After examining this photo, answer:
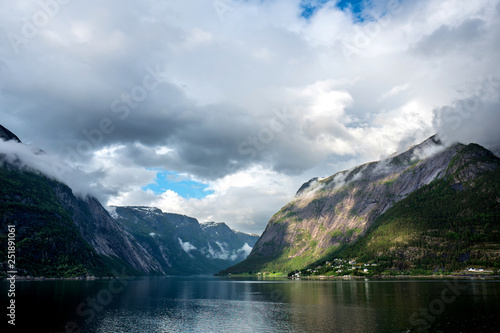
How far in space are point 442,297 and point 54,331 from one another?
107 meters

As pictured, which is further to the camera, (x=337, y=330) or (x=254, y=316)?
(x=254, y=316)

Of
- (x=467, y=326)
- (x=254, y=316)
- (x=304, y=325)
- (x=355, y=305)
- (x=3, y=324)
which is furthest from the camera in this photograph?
(x=355, y=305)

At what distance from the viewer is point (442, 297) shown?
102500 millimetres

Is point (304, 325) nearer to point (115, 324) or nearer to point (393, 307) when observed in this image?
point (393, 307)

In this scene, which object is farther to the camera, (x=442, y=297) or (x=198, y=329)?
(x=442, y=297)

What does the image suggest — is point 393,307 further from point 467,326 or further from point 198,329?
point 198,329

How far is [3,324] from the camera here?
218 ft

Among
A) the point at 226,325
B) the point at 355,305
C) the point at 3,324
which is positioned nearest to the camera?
the point at 3,324

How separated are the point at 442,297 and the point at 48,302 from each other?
4909 inches

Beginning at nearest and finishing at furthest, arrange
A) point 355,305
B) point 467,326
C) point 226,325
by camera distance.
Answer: point 467,326 → point 226,325 → point 355,305

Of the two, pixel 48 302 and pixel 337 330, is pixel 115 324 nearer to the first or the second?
pixel 48 302

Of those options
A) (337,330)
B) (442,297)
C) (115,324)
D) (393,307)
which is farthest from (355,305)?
(115,324)

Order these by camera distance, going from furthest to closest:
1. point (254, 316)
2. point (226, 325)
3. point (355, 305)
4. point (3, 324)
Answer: point (355, 305) → point (254, 316) → point (226, 325) → point (3, 324)

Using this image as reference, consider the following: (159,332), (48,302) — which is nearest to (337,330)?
(159,332)
